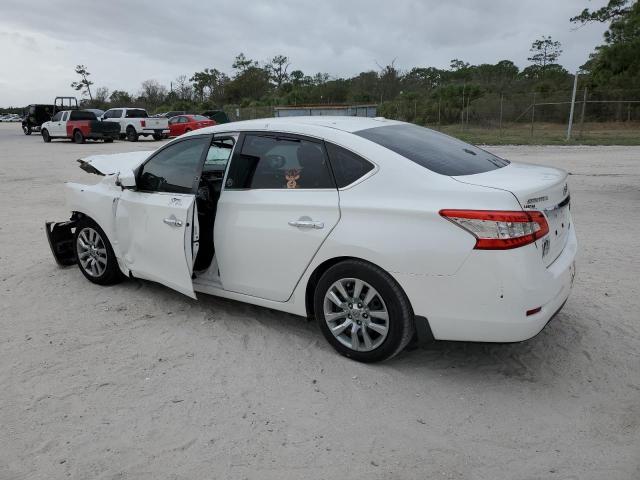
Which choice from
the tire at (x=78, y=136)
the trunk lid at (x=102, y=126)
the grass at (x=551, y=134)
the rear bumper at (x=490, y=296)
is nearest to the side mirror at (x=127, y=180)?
the rear bumper at (x=490, y=296)

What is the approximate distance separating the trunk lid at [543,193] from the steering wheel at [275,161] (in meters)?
1.27

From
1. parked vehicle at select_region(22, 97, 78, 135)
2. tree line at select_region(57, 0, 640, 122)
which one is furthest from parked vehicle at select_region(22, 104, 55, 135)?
tree line at select_region(57, 0, 640, 122)

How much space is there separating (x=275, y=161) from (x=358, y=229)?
0.94 m

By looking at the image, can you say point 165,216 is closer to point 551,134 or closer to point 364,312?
point 364,312

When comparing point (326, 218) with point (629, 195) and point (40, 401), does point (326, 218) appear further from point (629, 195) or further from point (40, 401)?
point (629, 195)

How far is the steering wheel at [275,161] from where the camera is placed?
396 centimetres

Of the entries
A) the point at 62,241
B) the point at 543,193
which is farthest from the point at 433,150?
the point at 62,241

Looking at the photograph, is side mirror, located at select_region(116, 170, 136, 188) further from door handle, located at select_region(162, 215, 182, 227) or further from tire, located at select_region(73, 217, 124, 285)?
tire, located at select_region(73, 217, 124, 285)

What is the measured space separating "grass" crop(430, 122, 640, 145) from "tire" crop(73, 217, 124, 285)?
2148cm

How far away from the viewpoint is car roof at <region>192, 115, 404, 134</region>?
392cm

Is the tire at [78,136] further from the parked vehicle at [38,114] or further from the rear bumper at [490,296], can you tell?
the rear bumper at [490,296]

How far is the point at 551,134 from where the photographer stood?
29.3m

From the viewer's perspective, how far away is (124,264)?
4957 mm

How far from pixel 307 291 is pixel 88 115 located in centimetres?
2679
